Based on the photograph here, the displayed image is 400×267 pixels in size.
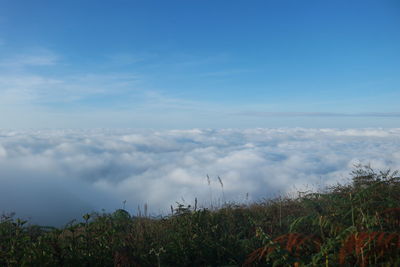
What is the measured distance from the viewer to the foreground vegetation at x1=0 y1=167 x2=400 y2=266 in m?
3.05

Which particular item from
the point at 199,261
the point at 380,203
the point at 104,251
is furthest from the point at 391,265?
the point at 104,251

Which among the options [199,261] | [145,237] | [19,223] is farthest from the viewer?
[145,237]

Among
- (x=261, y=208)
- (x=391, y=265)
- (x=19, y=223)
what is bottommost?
(x=261, y=208)

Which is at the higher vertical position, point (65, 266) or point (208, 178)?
point (208, 178)

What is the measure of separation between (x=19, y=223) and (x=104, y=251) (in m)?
0.90

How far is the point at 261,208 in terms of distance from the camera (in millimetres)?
6941

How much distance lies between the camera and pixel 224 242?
417 centimetres

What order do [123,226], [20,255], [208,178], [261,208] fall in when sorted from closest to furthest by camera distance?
[20,255] < [123,226] < [208,178] < [261,208]

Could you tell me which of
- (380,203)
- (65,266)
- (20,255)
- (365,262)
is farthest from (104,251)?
(380,203)

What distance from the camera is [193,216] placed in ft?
15.0

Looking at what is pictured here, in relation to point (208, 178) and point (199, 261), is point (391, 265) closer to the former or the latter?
point (199, 261)

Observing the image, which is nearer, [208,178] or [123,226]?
[123,226]

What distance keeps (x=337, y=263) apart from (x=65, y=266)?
100 inches

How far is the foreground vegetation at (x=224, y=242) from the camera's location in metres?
3.05
